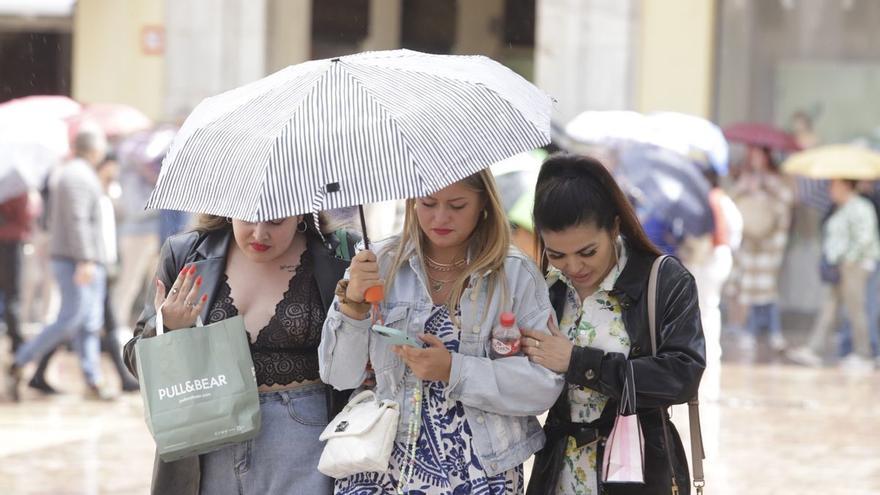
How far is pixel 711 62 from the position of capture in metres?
16.9

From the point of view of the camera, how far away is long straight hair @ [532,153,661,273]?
3.83m

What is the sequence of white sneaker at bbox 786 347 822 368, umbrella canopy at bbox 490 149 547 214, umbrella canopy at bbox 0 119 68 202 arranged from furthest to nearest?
1. white sneaker at bbox 786 347 822 368
2. umbrella canopy at bbox 0 119 68 202
3. umbrella canopy at bbox 490 149 547 214

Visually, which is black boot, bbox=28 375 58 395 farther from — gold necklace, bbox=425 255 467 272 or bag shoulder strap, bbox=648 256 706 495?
bag shoulder strap, bbox=648 256 706 495

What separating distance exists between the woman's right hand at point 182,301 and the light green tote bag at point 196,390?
30 mm

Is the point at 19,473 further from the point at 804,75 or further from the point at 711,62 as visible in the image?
the point at 804,75

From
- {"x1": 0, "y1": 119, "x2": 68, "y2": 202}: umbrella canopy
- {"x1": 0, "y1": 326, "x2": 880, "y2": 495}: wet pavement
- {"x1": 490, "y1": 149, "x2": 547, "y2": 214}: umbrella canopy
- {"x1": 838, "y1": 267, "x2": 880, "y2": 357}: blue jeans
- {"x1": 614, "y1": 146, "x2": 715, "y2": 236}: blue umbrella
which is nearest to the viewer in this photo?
{"x1": 490, "y1": 149, "x2": 547, "y2": 214}: umbrella canopy

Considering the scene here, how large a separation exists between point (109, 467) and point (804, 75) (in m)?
11.6

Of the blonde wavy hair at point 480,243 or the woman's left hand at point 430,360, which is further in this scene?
the blonde wavy hair at point 480,243

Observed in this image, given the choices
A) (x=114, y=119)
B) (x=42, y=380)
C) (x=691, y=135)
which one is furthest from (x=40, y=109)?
(x=691, y=135)

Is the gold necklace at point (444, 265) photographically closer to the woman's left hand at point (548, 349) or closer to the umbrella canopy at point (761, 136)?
the woman's left hand at point (548, 349)

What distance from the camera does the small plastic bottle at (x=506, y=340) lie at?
3.75 meters

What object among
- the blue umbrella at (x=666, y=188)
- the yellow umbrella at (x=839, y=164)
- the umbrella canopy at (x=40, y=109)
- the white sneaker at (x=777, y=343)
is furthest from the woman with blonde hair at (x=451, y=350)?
the white sneaker at (x=777, y=343)

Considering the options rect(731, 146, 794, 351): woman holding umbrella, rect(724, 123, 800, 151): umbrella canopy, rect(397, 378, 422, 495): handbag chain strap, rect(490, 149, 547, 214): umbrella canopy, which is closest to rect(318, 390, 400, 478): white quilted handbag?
rect(397, 378, 422, 495): handbag chain strap

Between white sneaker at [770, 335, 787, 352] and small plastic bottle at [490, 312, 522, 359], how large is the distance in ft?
39.9
